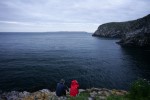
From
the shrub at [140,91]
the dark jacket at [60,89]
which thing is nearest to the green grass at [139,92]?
the shrub at [140,91]

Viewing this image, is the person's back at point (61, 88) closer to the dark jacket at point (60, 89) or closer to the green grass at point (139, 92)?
the dark jacket at point (60, 89)

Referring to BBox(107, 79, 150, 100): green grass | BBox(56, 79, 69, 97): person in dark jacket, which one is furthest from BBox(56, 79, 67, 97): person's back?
BBox(107, 79, 150, 100): green grass

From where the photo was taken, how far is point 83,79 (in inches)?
1471

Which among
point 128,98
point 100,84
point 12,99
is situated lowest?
point 100,84

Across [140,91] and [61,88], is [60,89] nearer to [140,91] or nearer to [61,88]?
[61,88]

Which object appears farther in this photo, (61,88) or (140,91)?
(61,88)

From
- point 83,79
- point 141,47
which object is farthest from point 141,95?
point 141,47

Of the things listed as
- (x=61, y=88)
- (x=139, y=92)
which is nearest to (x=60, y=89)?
(x=61, y=88)

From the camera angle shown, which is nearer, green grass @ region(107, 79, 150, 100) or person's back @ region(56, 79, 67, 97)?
green grass @ region(107, 79, 150, 100)

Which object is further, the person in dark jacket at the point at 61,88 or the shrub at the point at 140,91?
the person in dark jacket at the point at 61,88

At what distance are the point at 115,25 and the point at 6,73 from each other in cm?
17176

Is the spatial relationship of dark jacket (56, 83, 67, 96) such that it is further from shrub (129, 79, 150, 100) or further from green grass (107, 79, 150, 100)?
shrub (129, 79, 150, 100)

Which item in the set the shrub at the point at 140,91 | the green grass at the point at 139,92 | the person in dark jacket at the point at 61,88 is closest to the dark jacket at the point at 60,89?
the person in dark jacket at the point at 61,88

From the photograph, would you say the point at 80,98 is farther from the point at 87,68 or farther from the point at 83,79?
the point at 87,68
